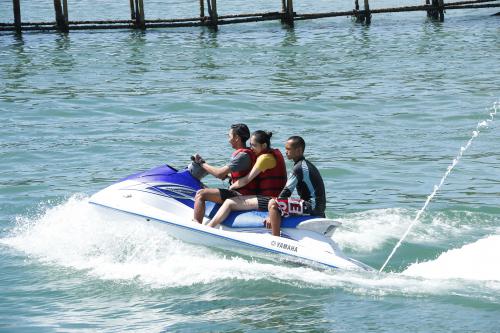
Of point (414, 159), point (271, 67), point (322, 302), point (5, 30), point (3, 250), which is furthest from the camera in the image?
point (5, 30)

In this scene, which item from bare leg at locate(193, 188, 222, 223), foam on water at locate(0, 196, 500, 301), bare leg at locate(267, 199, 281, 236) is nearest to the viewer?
foam on water at locate(0, 196, 500, 301)

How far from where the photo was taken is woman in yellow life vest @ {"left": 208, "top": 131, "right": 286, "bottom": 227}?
12.2 m

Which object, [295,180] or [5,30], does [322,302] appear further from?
[5,30]

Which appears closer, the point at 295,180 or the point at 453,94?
the point at 295,180

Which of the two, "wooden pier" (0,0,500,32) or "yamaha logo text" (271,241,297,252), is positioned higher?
"wooden pier" (0,0,500,32)

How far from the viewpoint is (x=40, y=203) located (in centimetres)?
1574

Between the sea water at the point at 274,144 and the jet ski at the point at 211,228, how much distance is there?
163mm

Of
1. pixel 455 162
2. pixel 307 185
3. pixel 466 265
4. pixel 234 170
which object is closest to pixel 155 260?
pixel 234 170

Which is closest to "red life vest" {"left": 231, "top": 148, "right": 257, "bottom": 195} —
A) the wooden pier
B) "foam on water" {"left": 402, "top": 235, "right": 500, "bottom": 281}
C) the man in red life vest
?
the man in red life vest

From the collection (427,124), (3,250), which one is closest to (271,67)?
(427,124)

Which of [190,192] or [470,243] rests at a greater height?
[190,192]

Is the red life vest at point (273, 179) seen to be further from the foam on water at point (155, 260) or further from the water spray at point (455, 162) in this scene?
the water spray at point (455, 162)

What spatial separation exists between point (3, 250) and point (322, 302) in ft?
14.4

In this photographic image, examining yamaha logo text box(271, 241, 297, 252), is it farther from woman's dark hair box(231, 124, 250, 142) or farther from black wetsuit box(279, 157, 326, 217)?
woman's dark hair box(231, 124, 250, 142)
